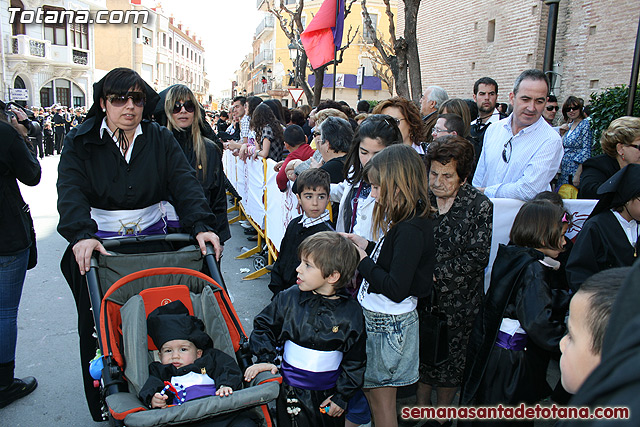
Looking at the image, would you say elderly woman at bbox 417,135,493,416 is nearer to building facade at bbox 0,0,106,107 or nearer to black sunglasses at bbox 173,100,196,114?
black sunglasses at bbox 173,100,196,114

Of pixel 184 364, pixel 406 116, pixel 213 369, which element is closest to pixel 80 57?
pixel 406 116

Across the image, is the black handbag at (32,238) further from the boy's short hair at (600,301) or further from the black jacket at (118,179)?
→ the boy's short hair at (600,301)

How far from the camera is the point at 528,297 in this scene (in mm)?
2627

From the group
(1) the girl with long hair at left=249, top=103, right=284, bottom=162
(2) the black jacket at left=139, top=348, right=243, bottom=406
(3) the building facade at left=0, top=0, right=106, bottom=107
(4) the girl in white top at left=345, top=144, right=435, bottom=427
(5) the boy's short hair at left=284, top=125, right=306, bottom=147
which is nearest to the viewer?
(2) the black jacket at left=139, top=348, right=243, bottom=406

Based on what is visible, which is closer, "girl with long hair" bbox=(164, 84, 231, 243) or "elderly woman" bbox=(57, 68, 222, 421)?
"elderly woman" bbox=(57, 68, 222, 421)

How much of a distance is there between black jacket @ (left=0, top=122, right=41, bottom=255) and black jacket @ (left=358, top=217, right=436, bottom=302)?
2595 mm

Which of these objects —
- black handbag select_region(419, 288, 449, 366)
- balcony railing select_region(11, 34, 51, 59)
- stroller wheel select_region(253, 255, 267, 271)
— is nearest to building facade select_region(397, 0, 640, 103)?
stroller wheel select_region(253, 255, 267, 271)

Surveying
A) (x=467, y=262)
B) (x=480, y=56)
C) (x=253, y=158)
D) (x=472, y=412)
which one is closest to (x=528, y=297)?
(x=467, y=262)

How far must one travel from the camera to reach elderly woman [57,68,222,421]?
9.26ft

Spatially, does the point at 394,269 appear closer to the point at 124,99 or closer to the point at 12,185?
the point at 124,99

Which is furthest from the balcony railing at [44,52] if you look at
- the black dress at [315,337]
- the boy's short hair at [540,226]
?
the boy's short hair at [540,226]

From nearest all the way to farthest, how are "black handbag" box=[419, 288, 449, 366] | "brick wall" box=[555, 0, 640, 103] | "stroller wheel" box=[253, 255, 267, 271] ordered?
"black handbag" box=[419, 288, 449, 366]
"stroller wheel" box=[253, 255, 267, 271]
"brick wall" box=[555, 0, 640, 103]

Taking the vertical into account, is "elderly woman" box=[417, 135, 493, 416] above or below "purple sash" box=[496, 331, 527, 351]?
above

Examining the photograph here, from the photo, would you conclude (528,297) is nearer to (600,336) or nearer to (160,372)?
(600,336)
